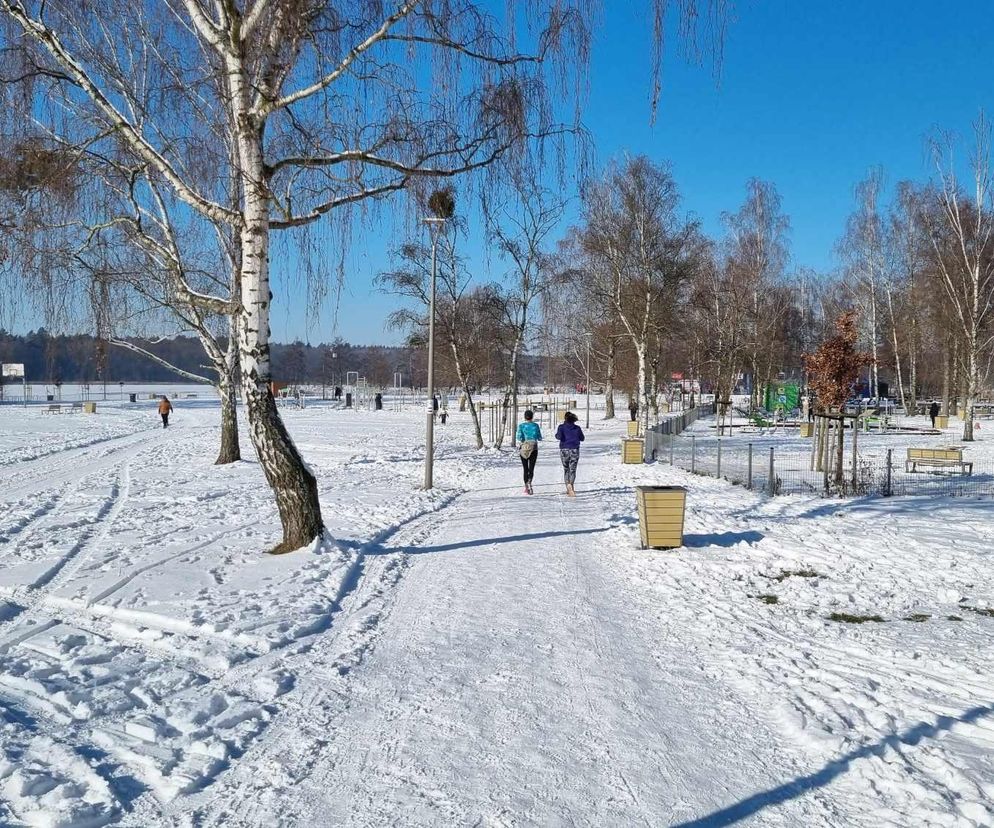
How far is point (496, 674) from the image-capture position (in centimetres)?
493

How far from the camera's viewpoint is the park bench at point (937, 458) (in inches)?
701

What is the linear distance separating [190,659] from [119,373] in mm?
153447

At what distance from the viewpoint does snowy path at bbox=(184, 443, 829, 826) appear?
331 cm

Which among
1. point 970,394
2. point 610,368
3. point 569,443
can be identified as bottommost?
point 569,443

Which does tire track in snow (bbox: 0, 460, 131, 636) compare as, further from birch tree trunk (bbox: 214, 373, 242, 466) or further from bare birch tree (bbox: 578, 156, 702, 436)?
bare birch tree (bbox: 578, 156, 702, 436)

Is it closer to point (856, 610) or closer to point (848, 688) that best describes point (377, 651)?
point (848, 688)

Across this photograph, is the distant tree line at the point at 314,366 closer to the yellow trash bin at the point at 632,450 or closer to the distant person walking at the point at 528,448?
the yellow trash bin at the point at 632,450

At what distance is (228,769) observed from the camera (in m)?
3.61

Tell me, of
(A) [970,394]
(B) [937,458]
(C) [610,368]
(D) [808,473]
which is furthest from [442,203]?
(C) [610,368]

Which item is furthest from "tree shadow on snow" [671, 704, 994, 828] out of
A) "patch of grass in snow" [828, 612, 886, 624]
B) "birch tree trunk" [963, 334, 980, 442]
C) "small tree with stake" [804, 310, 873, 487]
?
"birch tree trunk" [963, 334, 980, 442]

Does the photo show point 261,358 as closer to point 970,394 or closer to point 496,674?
point 496,674

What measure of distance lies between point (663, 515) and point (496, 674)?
188 inches

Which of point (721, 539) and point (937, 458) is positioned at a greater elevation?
point (937, 458)

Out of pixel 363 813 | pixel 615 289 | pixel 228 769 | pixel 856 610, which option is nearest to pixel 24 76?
pixel 228 769
